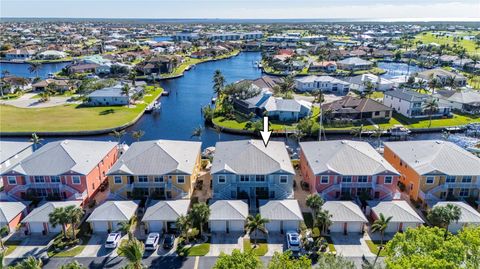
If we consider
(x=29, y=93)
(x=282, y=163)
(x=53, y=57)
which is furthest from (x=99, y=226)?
(x=53, y=57)

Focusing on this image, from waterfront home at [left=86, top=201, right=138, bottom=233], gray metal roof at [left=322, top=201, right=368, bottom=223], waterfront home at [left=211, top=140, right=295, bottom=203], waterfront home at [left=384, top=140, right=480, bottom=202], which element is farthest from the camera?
waterfront home at [left=384, top=140, right=480, bottom=202]

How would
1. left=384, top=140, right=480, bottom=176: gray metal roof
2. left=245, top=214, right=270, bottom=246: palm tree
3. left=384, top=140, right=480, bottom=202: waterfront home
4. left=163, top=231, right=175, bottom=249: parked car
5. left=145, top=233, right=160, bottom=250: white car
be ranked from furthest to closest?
left=384, top=140, right=480, bottom=176: gray metal roof, left=384, top=140, right=480, bottom=202: waterfront home, left=163, top=231, right=175, bottom=249: parked car, left=245, top=214, right=270, bottom=246: palm tree, left=145, top=233, right=160, bottom=250: white car

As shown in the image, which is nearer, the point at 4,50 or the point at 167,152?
the point at 167,152

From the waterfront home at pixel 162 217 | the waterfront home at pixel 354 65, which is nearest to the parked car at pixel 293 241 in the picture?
the waterfront home at pixel 162 217

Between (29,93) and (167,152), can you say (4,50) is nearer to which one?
(29,93)

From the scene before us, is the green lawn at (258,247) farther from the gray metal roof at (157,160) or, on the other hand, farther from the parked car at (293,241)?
the gray metal roof at (157,160)

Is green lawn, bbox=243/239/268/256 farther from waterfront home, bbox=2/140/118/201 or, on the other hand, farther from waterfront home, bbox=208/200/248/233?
waterfront home, bbox=2/140/118/201

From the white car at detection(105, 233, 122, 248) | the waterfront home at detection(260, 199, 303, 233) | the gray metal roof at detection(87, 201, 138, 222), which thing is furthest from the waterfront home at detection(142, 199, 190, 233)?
the waterfront home at detection(260, 199, 303, 233)
